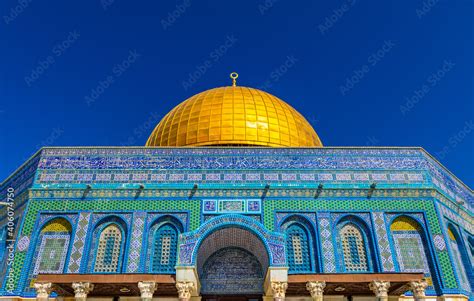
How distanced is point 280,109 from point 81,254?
33.0ft

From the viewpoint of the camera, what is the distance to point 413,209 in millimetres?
12398

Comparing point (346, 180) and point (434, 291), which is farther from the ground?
point (346, 180)

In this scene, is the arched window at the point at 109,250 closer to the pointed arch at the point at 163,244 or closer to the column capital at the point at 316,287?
the pointed arch at the point at 163,244

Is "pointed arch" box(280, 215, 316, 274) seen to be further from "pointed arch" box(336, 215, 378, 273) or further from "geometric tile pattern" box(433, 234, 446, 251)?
"geometric tile pattern" box(433, 234, 446, 251)

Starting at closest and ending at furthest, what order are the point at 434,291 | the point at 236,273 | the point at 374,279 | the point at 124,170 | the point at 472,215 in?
the point at 374,279, the point at 434,291, the point at 236,273, the point at 124,170, the point at 472,215

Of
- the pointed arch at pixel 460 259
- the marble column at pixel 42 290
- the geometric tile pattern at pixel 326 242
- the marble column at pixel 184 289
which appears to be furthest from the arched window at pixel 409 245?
the marble column at pixel 42 290

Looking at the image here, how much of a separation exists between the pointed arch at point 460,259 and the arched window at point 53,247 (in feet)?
35.0

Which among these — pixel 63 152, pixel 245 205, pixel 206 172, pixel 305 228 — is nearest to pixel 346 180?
pixel 305 228

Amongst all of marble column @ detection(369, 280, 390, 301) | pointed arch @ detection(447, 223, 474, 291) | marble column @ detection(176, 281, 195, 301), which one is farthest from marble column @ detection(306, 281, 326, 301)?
pointed arch @ detection(447, 223, 474, 291)

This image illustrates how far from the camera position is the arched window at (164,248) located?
38.2 feet

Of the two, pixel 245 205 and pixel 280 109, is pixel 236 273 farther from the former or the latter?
pixel 280 109

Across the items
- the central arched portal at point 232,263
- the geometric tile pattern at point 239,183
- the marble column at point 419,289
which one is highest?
the geometric tile pattern at point 239,183

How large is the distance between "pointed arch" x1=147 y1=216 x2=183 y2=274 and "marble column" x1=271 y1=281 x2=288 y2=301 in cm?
282

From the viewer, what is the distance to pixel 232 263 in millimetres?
12289
